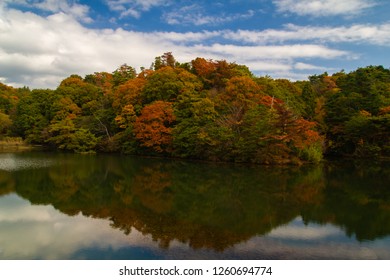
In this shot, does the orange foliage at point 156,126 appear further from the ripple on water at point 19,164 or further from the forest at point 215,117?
the ripple on water at point 19,164

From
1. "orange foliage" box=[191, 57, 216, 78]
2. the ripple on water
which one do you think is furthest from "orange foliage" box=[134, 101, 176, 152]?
the ripple on water

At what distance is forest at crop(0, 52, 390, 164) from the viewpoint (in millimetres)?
22953

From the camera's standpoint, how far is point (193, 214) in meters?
11.4

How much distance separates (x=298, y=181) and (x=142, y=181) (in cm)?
783

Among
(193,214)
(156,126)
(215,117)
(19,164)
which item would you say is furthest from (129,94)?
(193,214)

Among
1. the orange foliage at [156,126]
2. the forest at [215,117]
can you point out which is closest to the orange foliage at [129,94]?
the forest at [215,117]

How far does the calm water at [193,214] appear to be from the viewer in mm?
8352

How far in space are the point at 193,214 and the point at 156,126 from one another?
56.0 ft

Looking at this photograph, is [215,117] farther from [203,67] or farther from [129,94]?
[129,94]

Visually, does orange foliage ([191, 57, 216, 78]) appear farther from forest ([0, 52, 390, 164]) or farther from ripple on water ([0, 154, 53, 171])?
ripple on water ([0, 154, 53, 171])

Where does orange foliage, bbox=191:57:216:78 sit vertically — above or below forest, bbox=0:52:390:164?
above

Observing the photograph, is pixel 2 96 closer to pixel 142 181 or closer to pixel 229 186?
pixel 142 181

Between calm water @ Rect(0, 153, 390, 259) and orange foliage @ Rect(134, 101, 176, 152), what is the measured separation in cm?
773

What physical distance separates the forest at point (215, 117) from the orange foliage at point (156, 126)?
3.2 inches
